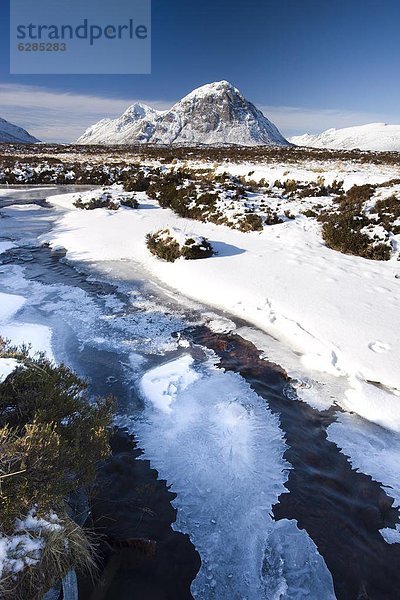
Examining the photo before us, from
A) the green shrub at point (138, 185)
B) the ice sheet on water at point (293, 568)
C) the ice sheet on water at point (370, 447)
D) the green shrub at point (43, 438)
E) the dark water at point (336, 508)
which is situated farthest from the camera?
the green shrub at point (138, 185)

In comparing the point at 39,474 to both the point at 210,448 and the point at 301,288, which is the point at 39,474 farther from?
the point at 301,288

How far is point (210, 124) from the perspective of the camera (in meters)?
146

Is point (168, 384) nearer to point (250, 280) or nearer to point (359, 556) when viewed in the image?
point (359, 556)

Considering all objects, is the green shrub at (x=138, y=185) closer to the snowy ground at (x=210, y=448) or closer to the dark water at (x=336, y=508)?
the snowy ground at (x=210, y=448)

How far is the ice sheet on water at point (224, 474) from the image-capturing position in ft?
10.0

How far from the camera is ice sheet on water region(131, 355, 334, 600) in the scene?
3062mm

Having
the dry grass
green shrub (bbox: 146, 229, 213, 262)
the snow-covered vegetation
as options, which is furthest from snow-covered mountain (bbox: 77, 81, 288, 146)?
the dry grass

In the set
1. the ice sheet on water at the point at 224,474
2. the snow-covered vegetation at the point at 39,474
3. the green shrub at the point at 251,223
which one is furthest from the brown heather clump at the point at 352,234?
the snow-covered vegetation at the point at 39,474

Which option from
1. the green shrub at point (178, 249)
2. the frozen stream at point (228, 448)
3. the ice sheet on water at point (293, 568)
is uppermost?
the green shrub at point (178, 249)

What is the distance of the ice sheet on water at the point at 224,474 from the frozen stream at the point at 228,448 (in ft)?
0.04

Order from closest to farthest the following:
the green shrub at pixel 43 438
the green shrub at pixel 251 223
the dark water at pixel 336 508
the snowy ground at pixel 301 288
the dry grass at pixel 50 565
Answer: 1. the dry grass at pixel 50 565
2. the green shrub at pixel 43 438
3. the dark water at pixel 336 508
4. the snowy ground at pixel 301 288
5. the green shrub at pixel 251 223

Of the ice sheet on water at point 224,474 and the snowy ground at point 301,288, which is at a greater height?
the snowy ground at point 301,288

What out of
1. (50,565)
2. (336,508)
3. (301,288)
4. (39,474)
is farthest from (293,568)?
(301,288)

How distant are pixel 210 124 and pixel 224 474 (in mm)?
157999
